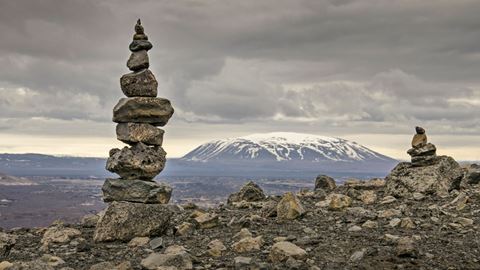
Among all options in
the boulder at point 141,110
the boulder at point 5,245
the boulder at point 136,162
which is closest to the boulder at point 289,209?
the boulder at point 136,162

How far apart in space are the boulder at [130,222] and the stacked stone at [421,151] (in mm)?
17210

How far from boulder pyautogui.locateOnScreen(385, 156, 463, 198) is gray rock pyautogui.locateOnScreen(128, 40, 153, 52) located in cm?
1734

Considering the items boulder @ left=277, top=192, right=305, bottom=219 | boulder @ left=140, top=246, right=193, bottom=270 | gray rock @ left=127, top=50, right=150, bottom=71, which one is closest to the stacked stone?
boulder @ left=277, top=192, right=305, bottom=219

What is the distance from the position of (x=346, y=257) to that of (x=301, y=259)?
1693mm

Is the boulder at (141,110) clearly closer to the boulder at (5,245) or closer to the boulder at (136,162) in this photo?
the boulder at (136,162)

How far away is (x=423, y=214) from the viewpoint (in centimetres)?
2662

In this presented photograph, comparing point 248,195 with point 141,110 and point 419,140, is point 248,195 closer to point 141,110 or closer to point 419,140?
point 419,140

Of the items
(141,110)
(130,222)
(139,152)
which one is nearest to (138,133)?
(139,152)

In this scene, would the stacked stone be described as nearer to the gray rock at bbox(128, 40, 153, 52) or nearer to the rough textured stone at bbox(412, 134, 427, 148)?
the rough textured stone at bbox(412, 134, 427, 148)

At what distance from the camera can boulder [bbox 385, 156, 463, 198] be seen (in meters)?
32.8

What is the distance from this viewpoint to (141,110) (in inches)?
1102

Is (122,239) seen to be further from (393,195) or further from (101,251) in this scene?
(393,195)

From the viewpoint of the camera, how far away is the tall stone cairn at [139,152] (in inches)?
1029

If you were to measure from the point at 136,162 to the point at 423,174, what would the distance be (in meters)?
17.9
